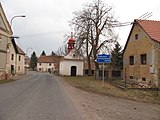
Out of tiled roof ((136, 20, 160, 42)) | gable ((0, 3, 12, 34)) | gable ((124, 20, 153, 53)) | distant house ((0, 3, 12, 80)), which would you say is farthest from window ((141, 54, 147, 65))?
gable ((0, 3, 12, 34))

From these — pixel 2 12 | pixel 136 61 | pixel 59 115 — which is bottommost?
pixel 59 115

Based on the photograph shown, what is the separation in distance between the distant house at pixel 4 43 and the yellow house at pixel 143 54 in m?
15.6

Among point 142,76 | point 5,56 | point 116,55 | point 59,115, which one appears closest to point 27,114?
point 59,115

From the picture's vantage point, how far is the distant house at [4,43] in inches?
1326

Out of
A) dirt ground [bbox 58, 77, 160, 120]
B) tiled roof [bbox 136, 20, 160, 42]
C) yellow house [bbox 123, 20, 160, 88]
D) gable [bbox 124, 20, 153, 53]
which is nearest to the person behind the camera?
dirt ground [bbox 58, 77, 160, 120]

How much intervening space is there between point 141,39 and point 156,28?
211 cm

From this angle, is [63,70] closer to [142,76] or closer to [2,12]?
[2,12]

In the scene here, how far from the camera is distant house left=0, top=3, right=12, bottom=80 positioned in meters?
33.7

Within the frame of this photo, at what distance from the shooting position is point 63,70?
6269cm

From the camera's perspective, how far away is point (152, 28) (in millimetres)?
29500

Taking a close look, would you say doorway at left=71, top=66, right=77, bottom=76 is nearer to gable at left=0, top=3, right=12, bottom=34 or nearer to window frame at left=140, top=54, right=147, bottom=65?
gable at left=0, top=3, right=12, bottom=34

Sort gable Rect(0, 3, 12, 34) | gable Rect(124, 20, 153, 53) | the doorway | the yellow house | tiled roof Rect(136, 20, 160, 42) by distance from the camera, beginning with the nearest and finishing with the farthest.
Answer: the yellow house, tiled roof Rect(136, 20, 160, 42), gable Rect(124, 20, 153, 53), gable Rect(0, 3, 12, 34), the doorway

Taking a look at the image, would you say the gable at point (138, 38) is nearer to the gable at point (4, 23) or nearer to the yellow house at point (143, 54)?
the yellow house at point (143, 54)

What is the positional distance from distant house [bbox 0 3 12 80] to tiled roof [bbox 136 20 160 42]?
17.4m
